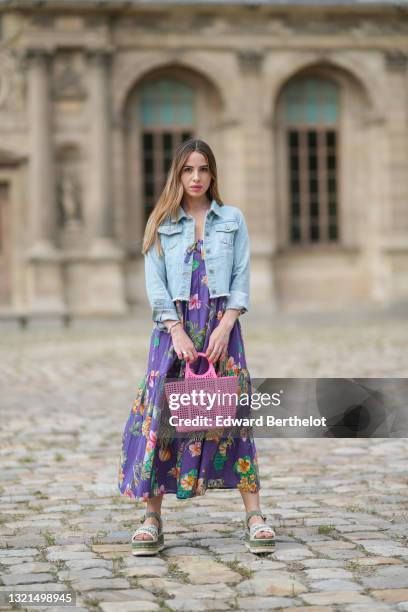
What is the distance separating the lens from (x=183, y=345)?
4.95 m

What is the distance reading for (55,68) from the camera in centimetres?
2425

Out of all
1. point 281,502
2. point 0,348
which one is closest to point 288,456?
point 281,502

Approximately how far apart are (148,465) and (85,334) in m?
16.7

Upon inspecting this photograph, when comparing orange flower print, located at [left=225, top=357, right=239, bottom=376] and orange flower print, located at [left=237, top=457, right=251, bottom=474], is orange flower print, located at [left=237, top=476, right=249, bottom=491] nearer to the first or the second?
orange flower print, located at [left=237, top=457, right=251, bottom=474]

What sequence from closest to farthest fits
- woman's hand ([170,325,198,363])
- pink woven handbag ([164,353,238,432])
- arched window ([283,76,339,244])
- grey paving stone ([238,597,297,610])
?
grey paving stone ([238,597,297,610]), pink woven handbag ([164,353,238,432]), woman's hand ([170,325,198,363]), arched window ([283,76,339,244])

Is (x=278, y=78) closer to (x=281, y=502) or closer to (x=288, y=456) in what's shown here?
(x=288, y=456)

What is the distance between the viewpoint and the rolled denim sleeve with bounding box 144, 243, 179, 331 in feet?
16.6

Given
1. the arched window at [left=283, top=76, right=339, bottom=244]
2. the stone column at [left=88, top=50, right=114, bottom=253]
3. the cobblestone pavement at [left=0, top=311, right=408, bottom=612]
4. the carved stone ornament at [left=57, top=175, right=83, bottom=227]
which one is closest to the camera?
the cobblestone pavement at [left=0, top=311, right=408, bottom=612]

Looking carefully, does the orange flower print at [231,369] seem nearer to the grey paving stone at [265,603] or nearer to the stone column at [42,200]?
the grey paving stone at [265,603]

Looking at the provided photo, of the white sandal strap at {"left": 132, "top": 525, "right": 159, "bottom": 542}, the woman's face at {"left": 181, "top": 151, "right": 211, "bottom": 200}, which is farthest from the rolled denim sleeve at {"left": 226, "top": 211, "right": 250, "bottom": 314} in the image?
the white sandal strap at {"left": 132, "top": 525, "right": 159, "bottom": 542}

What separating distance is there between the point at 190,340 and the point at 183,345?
0.06m

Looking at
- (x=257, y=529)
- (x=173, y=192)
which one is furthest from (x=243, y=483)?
(x=173, y=192)

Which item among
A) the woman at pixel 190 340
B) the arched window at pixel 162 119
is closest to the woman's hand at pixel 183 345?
the woman at pixel 190 340

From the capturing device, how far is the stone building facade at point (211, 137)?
955 inches
